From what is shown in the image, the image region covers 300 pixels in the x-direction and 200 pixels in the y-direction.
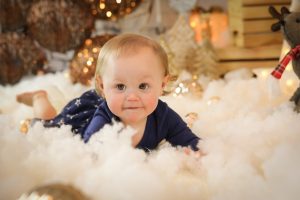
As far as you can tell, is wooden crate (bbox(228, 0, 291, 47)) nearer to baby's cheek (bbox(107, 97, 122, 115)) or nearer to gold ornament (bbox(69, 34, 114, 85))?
gold ornament (bbox(69, 34, 114, 85))

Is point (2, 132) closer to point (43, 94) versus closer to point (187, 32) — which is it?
point (43, 94)

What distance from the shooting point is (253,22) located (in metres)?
1.59

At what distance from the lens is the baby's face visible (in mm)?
732

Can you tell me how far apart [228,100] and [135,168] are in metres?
0.57

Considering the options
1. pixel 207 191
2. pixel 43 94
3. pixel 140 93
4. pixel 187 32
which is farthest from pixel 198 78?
pixel 207 191

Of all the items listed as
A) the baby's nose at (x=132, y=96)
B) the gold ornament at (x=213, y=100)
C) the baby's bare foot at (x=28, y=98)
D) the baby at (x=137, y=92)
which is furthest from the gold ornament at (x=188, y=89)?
the baby's bare foot at (x=28, y=98)

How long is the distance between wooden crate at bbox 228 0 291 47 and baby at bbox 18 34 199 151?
0.85 meters

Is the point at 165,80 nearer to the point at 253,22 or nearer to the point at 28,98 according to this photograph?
the point at 28,98

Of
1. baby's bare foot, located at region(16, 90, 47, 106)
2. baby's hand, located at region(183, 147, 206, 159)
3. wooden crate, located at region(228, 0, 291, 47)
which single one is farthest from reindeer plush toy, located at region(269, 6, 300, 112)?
baby's bare foot, located at region(16, 90, 47, 106)

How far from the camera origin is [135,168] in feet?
2.16

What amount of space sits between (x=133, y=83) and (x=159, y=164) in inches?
6.0

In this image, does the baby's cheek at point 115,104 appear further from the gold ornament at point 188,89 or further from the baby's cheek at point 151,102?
the gold ornament at point 188,89

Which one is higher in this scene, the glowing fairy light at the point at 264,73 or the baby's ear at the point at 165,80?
the baby's ear at the point at 165,80

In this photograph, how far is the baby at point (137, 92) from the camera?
737mm
